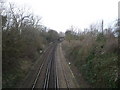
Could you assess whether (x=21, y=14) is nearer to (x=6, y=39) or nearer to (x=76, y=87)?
(x=6, y=39)

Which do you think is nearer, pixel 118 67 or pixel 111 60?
pixel 118 67

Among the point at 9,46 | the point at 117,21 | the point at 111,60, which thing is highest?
the point at 117,21

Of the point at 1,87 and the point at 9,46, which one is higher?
the point at 9,46

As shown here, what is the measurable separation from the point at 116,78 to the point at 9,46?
36.7 ft

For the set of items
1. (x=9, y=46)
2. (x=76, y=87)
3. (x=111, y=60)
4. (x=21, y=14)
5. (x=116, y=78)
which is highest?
(x=21, y=14)

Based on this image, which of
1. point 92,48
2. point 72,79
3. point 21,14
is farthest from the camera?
point 21,14

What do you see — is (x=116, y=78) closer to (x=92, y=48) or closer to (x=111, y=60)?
(x=111, y=60)

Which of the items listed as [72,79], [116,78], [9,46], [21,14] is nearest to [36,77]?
[72,79]

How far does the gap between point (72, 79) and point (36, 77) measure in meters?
4.48

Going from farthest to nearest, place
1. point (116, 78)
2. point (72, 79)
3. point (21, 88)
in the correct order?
point (72, 79) < point (21, 88) < point (116, 78)

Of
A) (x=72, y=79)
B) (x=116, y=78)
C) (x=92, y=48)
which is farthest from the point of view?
(x=92, y=48)

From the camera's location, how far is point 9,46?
66.9 ft

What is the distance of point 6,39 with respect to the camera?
66.2 feet

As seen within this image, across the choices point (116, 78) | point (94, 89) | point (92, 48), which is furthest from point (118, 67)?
point (92, 48)
